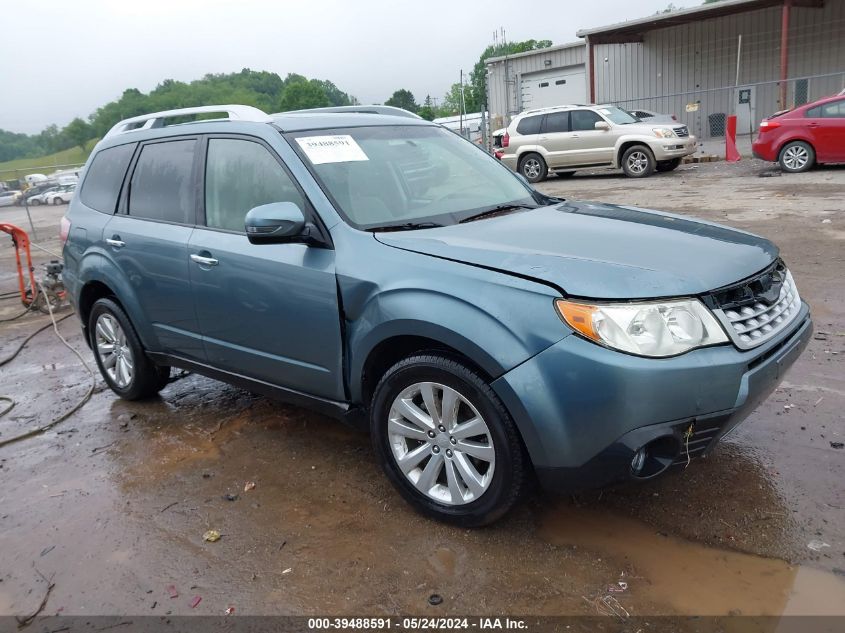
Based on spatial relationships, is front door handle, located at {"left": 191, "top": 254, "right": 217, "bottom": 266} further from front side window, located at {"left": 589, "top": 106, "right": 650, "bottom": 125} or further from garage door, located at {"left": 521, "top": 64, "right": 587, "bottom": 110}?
garage door, located at {"left": 521, "top": 64, "right": 587, "bottom": 110}

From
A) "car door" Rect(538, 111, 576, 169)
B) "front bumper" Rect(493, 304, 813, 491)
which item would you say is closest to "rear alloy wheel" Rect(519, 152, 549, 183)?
"car door" Rect(538, 111, 576, 169)

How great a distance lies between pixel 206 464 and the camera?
3945mm

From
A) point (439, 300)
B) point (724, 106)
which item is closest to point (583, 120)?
point (724, 106)

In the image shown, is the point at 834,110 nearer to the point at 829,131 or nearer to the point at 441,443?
the point at 829,131

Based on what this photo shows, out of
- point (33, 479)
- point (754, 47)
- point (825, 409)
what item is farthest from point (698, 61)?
point (33, 479)

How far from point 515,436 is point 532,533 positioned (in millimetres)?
571

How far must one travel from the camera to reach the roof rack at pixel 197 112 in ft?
13.2

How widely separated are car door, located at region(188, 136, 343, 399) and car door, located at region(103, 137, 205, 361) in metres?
0.14

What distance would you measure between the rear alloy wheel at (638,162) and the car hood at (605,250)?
13.9 m

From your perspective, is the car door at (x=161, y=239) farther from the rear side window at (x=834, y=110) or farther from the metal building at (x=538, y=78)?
the metal building at (x=538, y=78)

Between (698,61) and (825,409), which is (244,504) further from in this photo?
(698,61)

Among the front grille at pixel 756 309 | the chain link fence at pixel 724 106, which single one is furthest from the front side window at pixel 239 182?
the chain link fence at pixel 724 106

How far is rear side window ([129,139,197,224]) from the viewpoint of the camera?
4.12m

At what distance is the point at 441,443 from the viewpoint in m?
3.00
